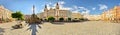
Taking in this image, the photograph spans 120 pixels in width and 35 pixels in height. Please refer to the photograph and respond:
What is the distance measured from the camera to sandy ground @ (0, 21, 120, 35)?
4812mm

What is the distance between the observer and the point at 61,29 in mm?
5598

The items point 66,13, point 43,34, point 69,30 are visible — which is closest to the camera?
point 66,13

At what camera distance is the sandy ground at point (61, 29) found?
481cm

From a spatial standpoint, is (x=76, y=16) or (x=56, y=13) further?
(x=56, y=13)

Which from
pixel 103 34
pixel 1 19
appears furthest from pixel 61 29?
pixel 1 19

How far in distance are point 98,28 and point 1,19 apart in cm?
274

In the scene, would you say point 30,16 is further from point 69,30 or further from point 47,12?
point 69,30

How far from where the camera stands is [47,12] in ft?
15.7

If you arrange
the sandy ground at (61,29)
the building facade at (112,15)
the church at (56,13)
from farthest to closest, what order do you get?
the building facade at (112,15), the sandy ground at (61,29), the church at (56,13)

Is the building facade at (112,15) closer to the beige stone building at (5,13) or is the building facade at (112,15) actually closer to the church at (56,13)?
the church at (56,13)

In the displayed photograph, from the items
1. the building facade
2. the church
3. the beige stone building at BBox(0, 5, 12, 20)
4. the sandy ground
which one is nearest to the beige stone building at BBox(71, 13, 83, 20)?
the church

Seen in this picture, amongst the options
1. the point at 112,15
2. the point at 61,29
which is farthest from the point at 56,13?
the point at 112,15

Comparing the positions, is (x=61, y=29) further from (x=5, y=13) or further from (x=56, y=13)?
(x=5, y=13)

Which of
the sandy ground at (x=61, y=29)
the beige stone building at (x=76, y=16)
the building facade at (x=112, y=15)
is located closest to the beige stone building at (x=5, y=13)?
the sandy ground at (x=61, y=29)
